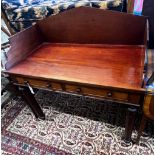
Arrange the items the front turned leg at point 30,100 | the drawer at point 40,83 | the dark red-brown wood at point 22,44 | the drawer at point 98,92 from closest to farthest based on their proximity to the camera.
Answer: the drawer at point 98,92
the drawer at point 40,83
the dark red-brown wood at point 22,44
the front turned leg at point 30,100

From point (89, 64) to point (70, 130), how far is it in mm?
754

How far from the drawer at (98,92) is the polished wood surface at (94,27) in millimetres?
511

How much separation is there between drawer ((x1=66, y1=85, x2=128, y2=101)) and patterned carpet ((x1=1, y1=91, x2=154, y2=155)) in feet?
1.90

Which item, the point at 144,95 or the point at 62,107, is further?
the point at 62,107

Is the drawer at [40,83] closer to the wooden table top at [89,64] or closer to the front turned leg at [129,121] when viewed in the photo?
the wooden table top at [89,64]

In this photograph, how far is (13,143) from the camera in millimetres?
1621

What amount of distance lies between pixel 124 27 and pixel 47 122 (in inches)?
47.5

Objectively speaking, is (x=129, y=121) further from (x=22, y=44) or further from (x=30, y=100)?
(x=22, y=44)

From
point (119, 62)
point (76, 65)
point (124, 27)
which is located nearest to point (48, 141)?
point (76, 65)

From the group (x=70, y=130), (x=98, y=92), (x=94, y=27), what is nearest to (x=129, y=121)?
(x=98, y=92)

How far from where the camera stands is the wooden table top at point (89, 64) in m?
1.07

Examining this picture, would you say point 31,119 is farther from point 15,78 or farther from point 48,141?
point 15,78

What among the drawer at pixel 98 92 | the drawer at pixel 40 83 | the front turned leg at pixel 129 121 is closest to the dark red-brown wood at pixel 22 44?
the drawer at pixel 40 83

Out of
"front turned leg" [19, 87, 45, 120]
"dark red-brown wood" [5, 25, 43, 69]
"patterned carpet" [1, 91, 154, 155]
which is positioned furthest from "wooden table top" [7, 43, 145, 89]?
"patterned carpet" [1, 91, 154, 155]
